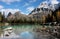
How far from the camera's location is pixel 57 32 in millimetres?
2471

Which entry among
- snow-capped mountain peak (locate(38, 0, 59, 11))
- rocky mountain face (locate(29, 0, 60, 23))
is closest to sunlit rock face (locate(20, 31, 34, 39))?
rocky mountain face (locate(29, 0, 60, 23))

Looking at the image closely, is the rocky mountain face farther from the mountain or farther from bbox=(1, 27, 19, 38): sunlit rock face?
bbox=(1, 27, 19, 38): sunlit rock face

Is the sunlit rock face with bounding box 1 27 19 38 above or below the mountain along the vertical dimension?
below

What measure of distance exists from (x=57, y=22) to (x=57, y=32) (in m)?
0.21

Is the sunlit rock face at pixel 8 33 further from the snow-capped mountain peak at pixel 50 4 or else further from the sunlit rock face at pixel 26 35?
the snow-capped mountain peak at pixel 50 4

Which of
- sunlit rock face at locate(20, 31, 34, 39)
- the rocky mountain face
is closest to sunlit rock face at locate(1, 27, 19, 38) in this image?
sunlit rock face at locate(20, 31, 34, 39)

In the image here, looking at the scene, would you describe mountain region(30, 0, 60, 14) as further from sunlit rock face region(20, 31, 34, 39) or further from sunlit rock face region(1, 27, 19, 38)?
sunlit rock face region(1, 27, 19, 38)

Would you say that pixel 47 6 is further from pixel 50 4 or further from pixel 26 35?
pixel 26 35

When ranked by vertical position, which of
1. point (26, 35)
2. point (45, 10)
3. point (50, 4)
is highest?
point (50, 4)

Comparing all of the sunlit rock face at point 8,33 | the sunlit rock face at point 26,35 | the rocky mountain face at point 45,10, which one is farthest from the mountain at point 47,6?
the sunlit rock face at point 8,33

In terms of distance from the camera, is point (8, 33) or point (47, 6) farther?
point (47, 6)

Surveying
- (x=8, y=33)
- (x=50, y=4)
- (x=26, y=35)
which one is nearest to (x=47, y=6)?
(x=50, y=4)

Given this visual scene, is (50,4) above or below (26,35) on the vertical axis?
above

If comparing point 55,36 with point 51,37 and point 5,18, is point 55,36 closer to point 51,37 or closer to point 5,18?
point 51,37
